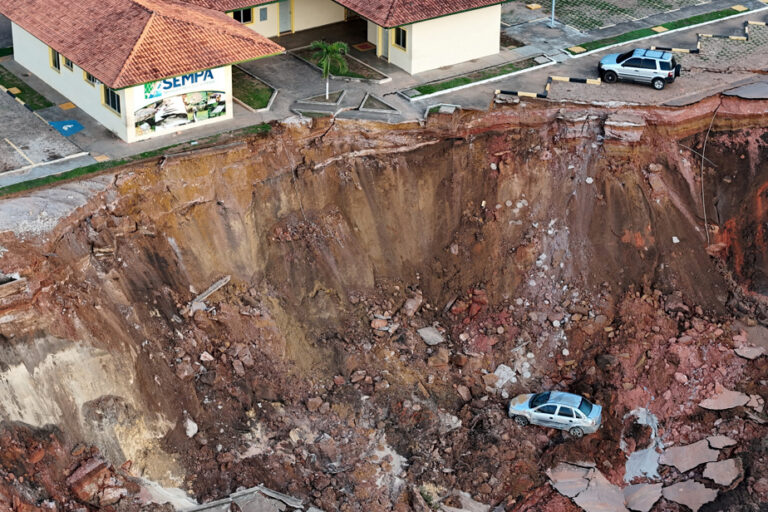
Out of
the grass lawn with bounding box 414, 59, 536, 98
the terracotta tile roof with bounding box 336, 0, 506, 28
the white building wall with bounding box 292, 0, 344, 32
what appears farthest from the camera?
the white building wall with bounding box 292, 0, 344, 32

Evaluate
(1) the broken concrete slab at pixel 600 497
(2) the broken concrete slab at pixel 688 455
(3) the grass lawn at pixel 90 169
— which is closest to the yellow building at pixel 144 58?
(3) the grass lawn at pixel 90 169

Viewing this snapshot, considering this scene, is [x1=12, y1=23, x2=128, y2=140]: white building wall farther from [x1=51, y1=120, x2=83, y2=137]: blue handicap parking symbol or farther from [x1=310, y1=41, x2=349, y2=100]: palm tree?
[x1=310, y1=41, x2=349, y2=100]: palm tree

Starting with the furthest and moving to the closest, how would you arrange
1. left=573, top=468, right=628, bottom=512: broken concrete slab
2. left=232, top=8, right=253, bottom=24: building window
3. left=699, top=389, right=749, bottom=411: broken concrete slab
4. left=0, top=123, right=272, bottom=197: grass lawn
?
left=232, top=8, right=253, bottom=24: building window, left=699, top=389, right=749, bottom=411: broken concrete slab, left=0, top=123, right=272, bottom=197: grass lawn, left=573, top=468, right=628, bottom=512: broken concrete slab

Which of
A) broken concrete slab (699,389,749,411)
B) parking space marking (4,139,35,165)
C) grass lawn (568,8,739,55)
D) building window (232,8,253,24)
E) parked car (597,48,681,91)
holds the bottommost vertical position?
broken concrete slab (699,389,749,411)

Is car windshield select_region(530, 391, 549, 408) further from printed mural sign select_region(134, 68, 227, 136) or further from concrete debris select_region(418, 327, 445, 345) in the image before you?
printed mural sign select_region(134, 68, 227, 136)

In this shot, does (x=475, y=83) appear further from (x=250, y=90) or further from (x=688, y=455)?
(x=688, y=455)

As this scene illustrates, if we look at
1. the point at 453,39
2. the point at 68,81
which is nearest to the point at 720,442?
the point at 453,39

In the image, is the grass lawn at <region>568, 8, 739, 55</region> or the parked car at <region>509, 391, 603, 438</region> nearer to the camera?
the parked car at <region>509, 391, 603, 438</region>

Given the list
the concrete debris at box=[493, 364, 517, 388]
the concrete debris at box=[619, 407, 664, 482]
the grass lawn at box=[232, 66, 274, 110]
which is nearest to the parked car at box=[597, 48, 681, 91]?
the concrete debris at box=[493, 364, 517, 388]

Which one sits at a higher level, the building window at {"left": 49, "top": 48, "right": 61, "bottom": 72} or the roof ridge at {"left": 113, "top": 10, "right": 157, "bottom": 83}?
the roof ridge at {"left": 113, "top": 10, "right": 157, "bottom": 83}
